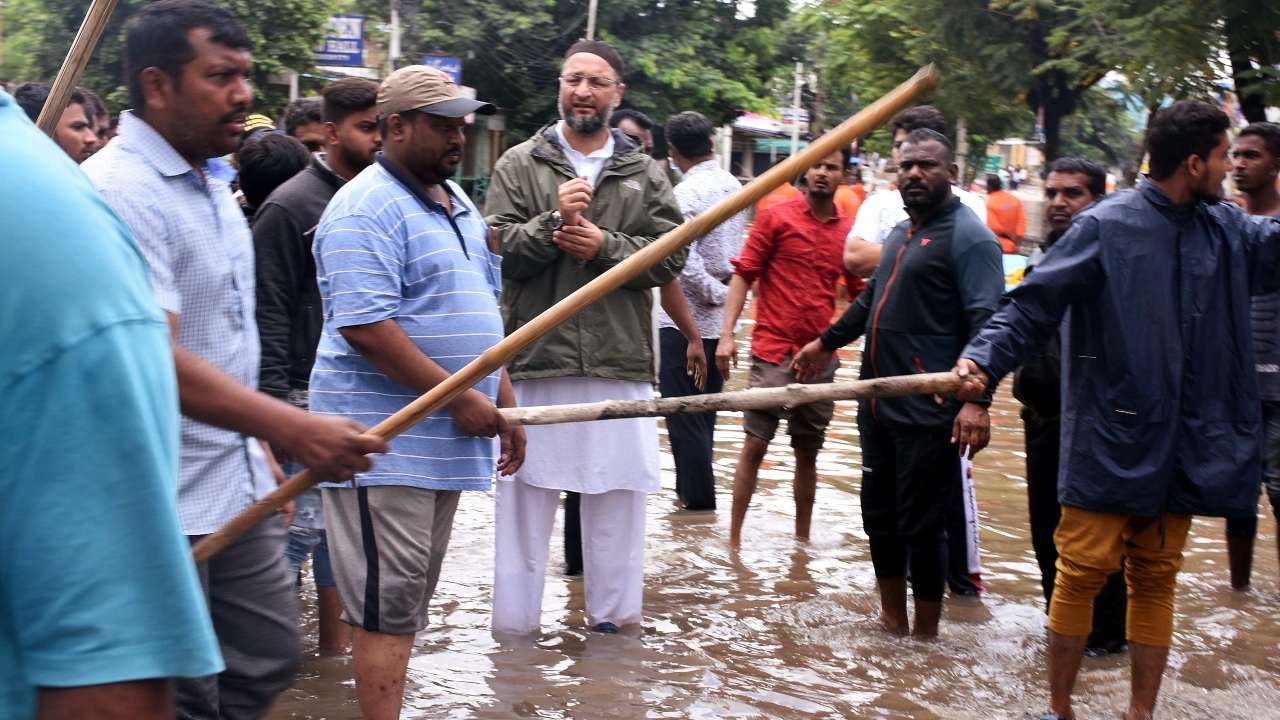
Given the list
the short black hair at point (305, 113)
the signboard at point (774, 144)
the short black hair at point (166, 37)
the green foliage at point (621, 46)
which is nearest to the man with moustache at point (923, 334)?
the short black hair at point (305, 113)

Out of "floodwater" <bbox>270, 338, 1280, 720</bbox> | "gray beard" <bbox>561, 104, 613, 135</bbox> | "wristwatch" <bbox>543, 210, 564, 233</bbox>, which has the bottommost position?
"floodwater" <bbox>270, 338, 1280, 720</bbox>

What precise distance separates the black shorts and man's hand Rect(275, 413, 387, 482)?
3001 mm

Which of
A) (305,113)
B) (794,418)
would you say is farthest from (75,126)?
(794,418)

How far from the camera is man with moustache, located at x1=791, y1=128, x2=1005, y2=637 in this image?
5.45 meters

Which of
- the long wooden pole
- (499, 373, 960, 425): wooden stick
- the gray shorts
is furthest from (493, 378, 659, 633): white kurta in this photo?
the long wooden pole

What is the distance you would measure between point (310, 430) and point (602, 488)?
2907 millimetres

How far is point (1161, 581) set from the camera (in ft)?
15.2

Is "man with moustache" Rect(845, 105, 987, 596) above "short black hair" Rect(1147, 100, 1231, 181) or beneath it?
beneath

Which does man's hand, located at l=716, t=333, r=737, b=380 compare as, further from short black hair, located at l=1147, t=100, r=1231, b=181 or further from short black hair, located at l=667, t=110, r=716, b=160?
short black hair, located at l=1147, t=100, r=1231, b=181

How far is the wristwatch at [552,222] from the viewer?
513cm

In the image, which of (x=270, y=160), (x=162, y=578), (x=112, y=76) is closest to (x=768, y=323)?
(x=270, y=160)

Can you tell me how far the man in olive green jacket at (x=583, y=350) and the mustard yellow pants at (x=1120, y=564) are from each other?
158 cm

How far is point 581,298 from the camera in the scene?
308 cm

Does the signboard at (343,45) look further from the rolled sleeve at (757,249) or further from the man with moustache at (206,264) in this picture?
the man with moustache at (206,264)
